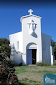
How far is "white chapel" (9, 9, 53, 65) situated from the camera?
16.2m

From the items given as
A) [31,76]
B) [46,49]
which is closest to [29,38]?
[46,49]

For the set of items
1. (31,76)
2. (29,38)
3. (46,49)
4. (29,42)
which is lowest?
(31,76)

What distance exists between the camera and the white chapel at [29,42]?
16.2 metres

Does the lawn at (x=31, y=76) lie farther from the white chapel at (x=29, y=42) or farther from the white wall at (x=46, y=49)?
the white wall at (x=46, y=49)

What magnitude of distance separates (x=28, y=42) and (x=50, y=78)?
12764mm

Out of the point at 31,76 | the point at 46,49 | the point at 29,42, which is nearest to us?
the point at 31,76

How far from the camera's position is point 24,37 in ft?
53.4

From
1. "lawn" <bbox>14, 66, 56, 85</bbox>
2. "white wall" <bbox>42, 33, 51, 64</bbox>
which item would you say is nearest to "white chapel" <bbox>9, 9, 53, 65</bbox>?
"white wall" <bbox>42, 33, 51, 64</bbox>

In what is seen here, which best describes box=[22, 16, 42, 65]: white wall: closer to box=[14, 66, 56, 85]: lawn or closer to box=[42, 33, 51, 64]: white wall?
box=[42, 33, 51, 64]: white wall

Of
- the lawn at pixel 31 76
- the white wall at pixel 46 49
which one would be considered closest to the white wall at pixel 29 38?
the white wall at pixel 46 49

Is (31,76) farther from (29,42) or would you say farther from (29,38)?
(29,38)

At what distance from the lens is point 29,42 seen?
53.6 feet

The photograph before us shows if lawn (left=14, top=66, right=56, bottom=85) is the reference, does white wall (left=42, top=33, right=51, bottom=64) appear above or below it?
above

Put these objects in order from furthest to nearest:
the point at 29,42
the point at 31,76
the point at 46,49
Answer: the point at 46,49 < the point at 29,42 < the point at 31,76
